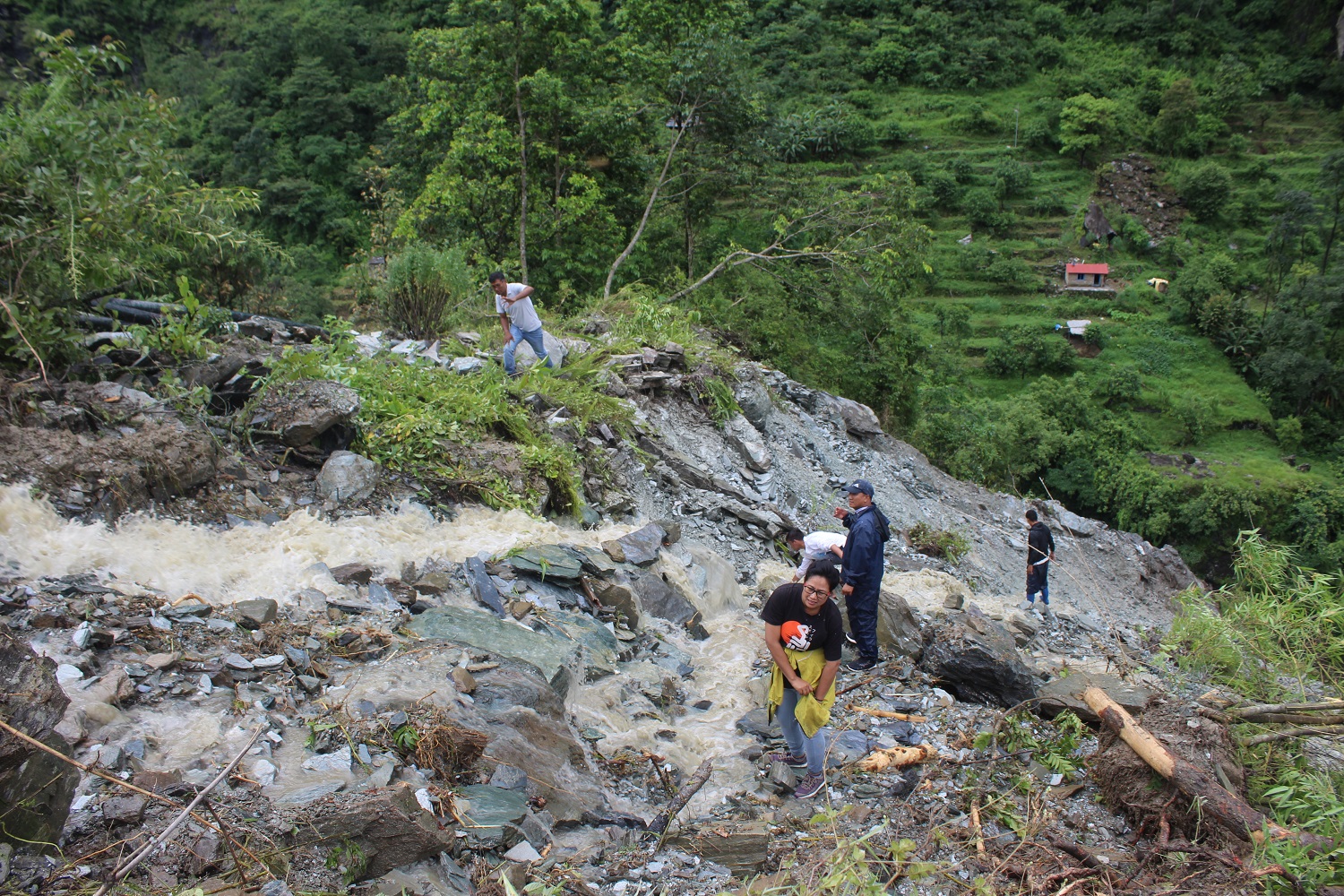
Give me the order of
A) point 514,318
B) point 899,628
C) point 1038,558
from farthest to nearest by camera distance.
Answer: point 1038,558, point 514,318, point 899,628

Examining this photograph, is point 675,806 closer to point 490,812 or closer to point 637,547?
point 490,812

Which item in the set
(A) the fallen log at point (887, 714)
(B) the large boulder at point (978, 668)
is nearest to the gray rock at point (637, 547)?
(A) the fallen log at point (887, 714)

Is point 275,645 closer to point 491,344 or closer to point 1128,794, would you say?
point 1128,794

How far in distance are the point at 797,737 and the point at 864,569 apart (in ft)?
5.06

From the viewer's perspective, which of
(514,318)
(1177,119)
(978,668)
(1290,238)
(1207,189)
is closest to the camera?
(978,668)

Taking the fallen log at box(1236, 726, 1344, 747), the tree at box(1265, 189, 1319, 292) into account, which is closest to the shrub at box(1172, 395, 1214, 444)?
the tree at box(1265, 189, 1319, 292)

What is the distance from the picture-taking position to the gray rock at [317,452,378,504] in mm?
5445

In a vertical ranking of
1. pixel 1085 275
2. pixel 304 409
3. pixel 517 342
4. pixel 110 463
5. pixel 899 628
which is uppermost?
pixel 110 463

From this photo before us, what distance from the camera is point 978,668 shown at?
16.6 ft

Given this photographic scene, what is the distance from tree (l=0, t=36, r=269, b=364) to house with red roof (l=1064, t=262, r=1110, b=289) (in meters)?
37.8

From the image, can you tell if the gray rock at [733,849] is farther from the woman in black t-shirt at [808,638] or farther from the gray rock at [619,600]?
the gray rock at [619,600]

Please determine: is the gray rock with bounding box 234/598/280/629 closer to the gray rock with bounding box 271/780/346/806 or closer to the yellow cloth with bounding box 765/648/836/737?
the gray rock with bounding box 271/780/346/806

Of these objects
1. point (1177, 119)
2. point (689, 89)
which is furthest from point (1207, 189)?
point (689, 89)

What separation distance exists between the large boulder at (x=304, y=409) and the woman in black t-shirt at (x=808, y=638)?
12.1 feet
